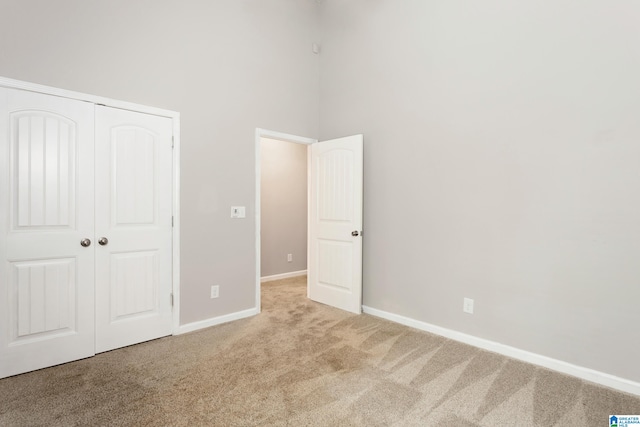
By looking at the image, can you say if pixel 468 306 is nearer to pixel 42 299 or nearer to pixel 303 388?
pixel 303 388

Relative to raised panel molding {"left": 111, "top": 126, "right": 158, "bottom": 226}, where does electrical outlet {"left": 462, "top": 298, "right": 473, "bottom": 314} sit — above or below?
below

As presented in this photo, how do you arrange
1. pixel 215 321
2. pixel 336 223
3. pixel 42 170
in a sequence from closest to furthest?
pixel 42 170
pixel 215 321
pixel 336 223

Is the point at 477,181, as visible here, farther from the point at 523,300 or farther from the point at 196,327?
the point at 196,327

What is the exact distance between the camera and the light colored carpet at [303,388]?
6.19ft

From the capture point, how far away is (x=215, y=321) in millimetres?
3365

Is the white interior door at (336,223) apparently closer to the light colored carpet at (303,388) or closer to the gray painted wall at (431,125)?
the gray painted wall at (431,125)

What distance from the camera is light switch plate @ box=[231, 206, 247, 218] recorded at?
138 inches

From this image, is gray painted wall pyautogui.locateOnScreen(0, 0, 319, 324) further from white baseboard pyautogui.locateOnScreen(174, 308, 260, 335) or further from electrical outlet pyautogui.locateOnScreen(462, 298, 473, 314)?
electrical outlet pyautogui.locateOnScreen(462, 298, 473, 314)

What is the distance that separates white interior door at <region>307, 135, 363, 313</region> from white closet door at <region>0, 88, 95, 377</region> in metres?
2.38

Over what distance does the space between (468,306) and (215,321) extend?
2.47 m

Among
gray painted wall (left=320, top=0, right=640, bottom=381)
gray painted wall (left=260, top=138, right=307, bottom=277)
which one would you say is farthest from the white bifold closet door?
gray painted wall (left=260, top=138, right=307, bottom=277)

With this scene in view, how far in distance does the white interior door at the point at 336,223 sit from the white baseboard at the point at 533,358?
0.69 metres

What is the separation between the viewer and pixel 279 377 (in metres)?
2.32

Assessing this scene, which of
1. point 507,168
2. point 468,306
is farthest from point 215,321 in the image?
point 507,168
